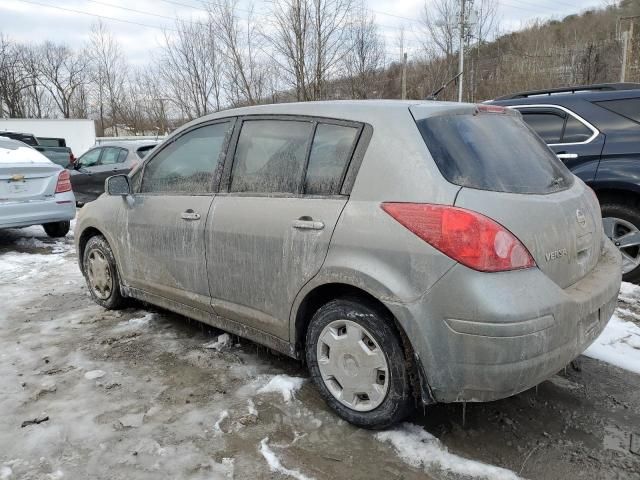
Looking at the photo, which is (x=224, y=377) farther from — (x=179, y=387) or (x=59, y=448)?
(x=59, y=448)

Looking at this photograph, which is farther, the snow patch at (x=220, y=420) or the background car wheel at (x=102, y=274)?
the background car wheel at (x=102, y=274)

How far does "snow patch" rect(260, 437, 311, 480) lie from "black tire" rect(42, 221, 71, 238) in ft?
22.2

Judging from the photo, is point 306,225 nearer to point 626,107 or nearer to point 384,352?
point 384,352

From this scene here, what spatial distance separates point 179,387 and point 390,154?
1914 millimetres

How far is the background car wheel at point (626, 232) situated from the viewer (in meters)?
4.69

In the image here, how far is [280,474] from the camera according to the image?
2.36 meters

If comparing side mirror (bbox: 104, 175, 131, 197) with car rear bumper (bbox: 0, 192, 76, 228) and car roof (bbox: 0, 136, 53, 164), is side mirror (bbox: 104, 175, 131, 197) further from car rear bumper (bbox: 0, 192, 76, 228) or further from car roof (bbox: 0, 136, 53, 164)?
car roof (bbox: 0, 136, 53, 164)

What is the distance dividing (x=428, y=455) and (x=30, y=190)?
21.9ft

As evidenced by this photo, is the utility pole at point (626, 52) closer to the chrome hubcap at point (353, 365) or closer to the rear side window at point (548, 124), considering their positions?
the rear side window at point (548, 124)

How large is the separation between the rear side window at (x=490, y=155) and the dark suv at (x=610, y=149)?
6.94 ft

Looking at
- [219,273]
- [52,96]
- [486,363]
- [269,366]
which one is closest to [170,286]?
[219,273]

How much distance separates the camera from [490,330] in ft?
7.04

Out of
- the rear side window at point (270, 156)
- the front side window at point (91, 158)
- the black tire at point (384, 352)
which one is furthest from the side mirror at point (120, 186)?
the front side window at point (91, 158)

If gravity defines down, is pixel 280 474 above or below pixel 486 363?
below
